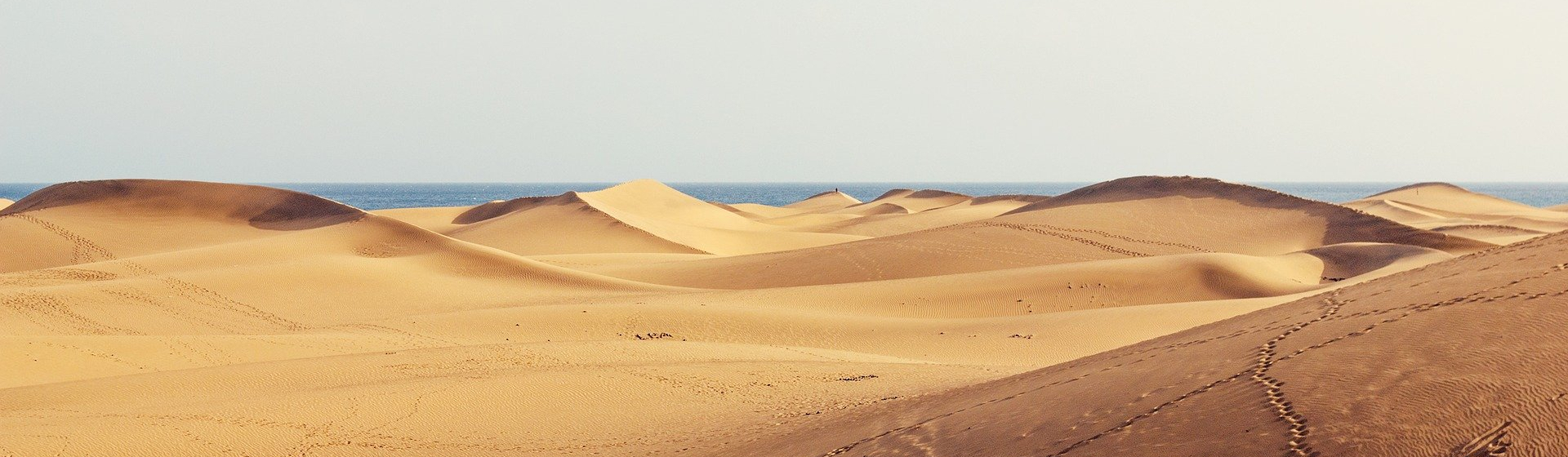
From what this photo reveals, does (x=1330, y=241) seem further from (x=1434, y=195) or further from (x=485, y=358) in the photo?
(x=1434, y=195)

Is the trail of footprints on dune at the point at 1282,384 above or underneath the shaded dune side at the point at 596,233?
above

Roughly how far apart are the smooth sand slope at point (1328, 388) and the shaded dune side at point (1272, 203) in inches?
843

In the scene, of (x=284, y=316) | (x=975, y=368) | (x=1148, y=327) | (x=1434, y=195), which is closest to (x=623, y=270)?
(x=284, y=316)

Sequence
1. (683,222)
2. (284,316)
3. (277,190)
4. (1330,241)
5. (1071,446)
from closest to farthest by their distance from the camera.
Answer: (1071,446), (284,316), (1330,241), (277,190), (683,222)

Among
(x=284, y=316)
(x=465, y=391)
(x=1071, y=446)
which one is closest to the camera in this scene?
(x=1071, y=446)

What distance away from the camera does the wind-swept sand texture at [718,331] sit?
16.8 feet

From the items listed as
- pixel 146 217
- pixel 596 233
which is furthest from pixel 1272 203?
pixel 146 217

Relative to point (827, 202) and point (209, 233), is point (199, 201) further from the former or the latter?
point (827, 202)

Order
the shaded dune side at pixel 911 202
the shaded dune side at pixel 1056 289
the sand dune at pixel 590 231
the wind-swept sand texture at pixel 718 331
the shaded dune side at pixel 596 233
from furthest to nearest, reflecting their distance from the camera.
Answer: the shaded dune side at pixel 911 202 < the sand dune at pixel 590 231 < the shaded dune side at pixel 596 233 < the shaded dune side at pixel 1056 289 < the wind-swept sand texture at pixel 718 331

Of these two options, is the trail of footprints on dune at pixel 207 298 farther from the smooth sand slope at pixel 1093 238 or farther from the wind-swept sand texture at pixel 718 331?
the smooth sand slope at pixel 1093 238

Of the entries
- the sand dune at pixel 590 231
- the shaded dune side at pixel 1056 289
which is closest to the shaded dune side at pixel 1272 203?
the shaded dune side at pixel 1056 289

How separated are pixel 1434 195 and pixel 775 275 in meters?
61.5

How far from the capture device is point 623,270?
24.8m

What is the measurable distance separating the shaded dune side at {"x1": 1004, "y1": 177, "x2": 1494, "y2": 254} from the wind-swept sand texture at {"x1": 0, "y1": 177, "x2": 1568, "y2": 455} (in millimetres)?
110
